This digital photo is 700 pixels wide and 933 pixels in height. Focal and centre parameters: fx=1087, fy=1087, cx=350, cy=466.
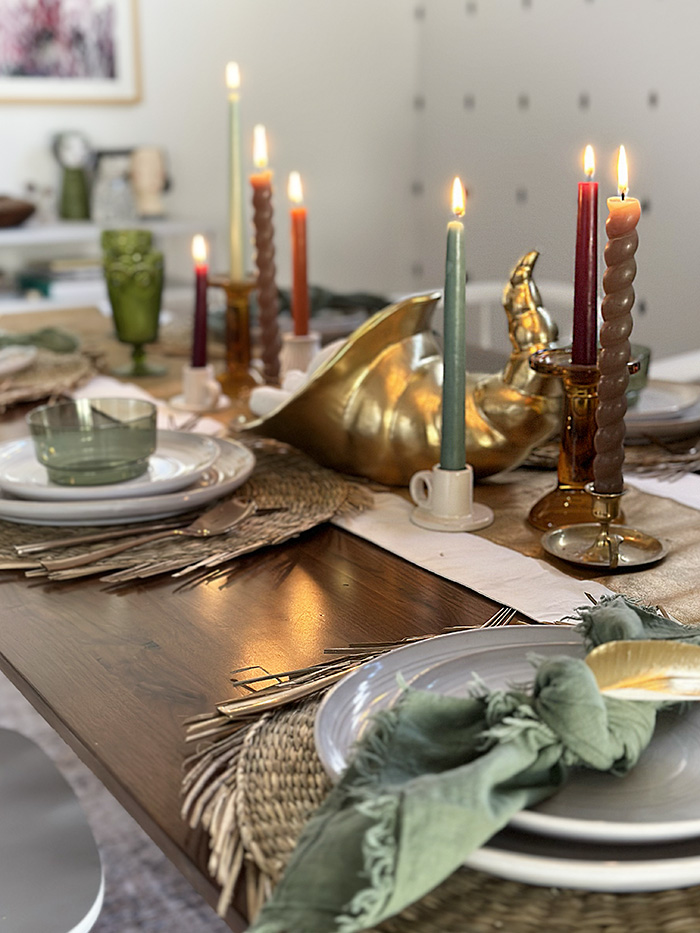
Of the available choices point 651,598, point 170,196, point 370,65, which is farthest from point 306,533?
point 370,65

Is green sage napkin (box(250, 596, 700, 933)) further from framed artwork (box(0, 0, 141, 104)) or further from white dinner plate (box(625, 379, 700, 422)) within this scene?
framed artwork (box(0, 0, 141, 104))

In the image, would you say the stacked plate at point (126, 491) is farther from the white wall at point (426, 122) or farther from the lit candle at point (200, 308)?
the white wall at point (426, 122)

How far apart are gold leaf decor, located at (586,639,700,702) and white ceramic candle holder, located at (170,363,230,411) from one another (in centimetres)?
90

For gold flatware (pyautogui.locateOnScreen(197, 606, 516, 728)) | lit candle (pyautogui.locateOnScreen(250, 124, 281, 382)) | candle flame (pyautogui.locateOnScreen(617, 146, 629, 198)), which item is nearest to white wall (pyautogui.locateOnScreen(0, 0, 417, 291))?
lit candle (pyautogui.locateOnScreen(250, 124, 281, 382))

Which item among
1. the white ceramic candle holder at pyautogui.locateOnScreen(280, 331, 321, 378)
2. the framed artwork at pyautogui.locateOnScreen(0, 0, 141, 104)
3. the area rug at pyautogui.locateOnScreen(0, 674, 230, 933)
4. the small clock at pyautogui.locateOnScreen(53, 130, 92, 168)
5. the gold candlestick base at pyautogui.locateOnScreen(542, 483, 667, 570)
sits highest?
the framed artwork at pyautogui.locateOnScreen(0, 0, 141, 104)

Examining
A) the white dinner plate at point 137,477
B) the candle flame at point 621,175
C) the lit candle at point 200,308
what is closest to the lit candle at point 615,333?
the candle flame at point 621,175

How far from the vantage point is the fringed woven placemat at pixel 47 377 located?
1.43m

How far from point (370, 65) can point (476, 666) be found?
385 cm

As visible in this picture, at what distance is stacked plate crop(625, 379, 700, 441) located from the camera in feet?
3.76

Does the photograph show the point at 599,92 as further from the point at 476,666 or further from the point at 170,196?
the point at 476,666

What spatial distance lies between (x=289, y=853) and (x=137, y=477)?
0.59 meters

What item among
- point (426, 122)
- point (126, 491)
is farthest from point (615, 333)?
point (426, 122)

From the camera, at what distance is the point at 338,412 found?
103cm

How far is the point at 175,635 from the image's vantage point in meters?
0.75
